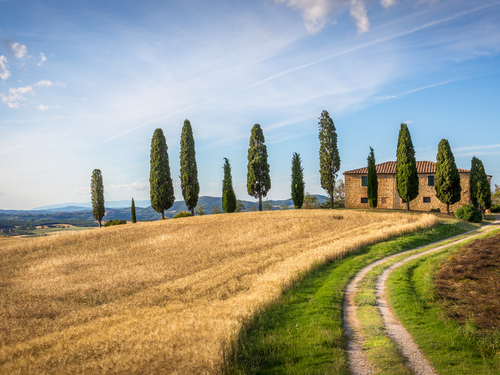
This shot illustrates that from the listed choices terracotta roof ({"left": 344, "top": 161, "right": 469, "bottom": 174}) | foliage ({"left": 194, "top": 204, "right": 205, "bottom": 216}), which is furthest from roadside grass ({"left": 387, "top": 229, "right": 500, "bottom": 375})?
foliage ({"left": 194, "top": 204, "right": 205, "bottom": 216})

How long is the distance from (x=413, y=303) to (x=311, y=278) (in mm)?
5239

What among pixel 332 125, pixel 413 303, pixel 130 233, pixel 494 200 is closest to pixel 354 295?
pixel 413 303

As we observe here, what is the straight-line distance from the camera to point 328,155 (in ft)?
168

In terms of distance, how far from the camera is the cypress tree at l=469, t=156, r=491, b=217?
4891cm

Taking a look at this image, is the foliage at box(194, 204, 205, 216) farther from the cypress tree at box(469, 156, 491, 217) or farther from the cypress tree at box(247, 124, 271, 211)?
the cypress tree at box(469, 156, 491, 217)

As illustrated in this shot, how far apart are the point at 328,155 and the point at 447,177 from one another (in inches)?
659

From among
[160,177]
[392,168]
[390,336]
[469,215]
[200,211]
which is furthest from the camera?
[200,211]

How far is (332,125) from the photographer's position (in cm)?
5194

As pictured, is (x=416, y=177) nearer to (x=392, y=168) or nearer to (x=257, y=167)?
(x=392, y=168)

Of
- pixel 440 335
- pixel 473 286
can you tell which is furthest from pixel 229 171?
pixel 440 335

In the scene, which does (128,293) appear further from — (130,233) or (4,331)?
(130,233)

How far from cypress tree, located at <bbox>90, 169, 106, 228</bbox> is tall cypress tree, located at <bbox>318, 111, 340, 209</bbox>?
1581 inches

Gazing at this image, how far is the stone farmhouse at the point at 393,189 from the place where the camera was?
52.2 metres

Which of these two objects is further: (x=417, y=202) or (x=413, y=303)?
(x=417, y=202)
